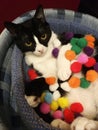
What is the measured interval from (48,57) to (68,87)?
0.65ft

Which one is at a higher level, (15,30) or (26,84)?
(15,30)

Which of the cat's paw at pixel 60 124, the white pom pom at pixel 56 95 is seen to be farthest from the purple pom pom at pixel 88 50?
the cat's paw at pixel 60 124

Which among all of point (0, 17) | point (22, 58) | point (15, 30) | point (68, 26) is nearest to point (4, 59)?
point (22, 58)

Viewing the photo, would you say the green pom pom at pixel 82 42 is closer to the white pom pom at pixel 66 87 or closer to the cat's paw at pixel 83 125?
the white pom pom at pixel 66 87

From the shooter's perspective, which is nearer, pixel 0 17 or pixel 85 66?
pixel 85 66

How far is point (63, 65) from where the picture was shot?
1295 millimetres

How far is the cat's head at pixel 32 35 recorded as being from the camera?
1.26 m

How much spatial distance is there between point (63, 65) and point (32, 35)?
0.19m

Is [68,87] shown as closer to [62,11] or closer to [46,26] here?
[46,26]

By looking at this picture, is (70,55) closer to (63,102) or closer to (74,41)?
(74,41)

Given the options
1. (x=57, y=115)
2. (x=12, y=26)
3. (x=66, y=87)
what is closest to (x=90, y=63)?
(x=66, y=87)

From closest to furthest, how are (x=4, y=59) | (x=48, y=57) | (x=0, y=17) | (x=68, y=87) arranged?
(x=68, y=87)
(x=48, y=57)
(x=4, y=59)
(x=0, y=17)

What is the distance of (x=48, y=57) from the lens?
137cm

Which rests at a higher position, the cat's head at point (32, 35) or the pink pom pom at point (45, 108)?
the cat's head at point (32, 35)
